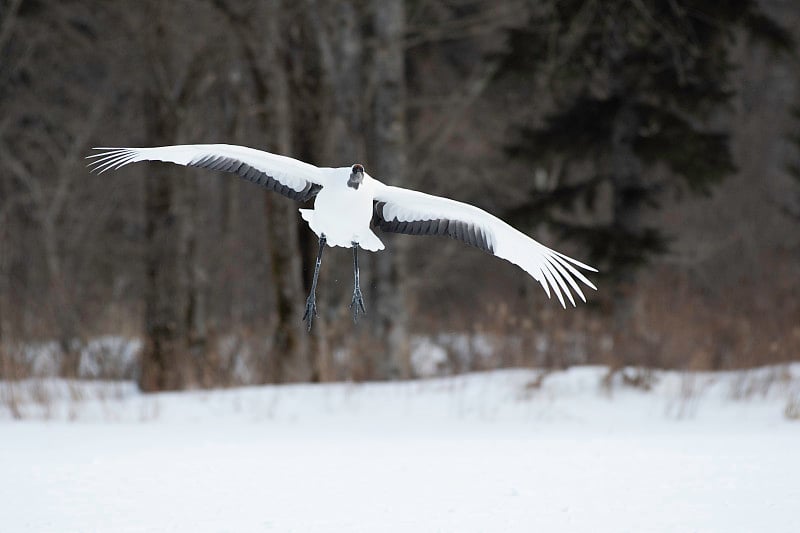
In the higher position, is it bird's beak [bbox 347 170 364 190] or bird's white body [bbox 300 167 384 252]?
bird's beak [bbox 347 170 364 190]

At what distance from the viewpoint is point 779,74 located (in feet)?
72.7

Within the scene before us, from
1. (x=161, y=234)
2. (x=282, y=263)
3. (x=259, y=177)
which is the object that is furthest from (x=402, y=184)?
(x=259, y=177)

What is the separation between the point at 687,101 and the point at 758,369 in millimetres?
2970

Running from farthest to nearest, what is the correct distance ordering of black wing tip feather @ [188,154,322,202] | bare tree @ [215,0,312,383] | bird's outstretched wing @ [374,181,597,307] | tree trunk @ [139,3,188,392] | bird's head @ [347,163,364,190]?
1. tree trunk @ [139,3,188,392]
2. bare tree @ [215,0,312,383]
3. black wing tip feather @ [188,154,322,202]
4. bird's outstretched wing @ [374,181,597,307]
5. bird's head @ [347,163,364,190]

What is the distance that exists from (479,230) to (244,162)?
117 cm

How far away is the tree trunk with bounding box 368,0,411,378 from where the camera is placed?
1071 cm

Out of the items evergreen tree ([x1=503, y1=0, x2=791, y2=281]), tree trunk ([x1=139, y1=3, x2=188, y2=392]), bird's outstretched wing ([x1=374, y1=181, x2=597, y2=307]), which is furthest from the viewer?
tree trunk ([x1=139, y1=3, x2=188, y2=392])

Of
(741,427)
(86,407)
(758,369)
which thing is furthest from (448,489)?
(758,369)

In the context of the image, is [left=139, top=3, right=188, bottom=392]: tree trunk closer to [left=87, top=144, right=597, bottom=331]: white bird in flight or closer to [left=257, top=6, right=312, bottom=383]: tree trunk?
[left=257, top=6, right=312, bottom=383]: tree trunk

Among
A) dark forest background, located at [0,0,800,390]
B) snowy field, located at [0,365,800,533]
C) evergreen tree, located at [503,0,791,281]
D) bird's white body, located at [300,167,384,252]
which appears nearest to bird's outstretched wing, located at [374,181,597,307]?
→ bird's white body, located at [300,167,384,252]

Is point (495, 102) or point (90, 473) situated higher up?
point (495, 102)

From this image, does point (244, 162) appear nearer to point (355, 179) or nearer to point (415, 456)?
point (355, 179)

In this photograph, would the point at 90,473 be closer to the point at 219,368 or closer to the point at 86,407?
the point at 86,407

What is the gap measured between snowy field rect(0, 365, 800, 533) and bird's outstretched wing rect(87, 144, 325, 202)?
181cm
